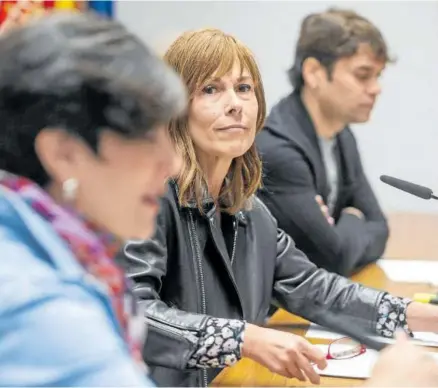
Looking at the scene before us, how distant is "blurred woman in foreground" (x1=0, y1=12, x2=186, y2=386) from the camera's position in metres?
0.47

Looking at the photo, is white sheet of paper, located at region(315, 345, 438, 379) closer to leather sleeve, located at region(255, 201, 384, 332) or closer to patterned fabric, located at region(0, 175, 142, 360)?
leather sleeve, located at region(255, 201, 384, 332)

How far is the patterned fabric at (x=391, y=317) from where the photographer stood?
3.71 feet

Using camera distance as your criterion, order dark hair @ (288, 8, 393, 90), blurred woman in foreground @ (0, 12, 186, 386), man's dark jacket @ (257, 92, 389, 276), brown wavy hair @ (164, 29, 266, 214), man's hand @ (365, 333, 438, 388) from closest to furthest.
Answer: blurred woman in foreground @ (0, 12, 186, 386) → man's hand @ (365, 333, 438, 388) → brown wavy hair @ (164, 29, 266, 214) → man's dark jacket @ (257, 92, 389, 276) → dark hair @ (288, 8, 393, 90)

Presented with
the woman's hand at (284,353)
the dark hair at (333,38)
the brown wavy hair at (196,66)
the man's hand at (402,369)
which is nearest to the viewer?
the man's hand at (402,369)

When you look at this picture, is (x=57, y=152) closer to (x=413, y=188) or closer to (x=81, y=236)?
(x=81, y=236)

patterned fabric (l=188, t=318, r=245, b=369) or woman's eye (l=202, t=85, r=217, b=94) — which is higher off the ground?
woman's eye (l=202, t=85, r=217, b=94)

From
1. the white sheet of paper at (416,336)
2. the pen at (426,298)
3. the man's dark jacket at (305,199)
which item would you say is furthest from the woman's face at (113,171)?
the man's dark jacket at (305,199)

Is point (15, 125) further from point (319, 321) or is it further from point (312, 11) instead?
point (312, 11)

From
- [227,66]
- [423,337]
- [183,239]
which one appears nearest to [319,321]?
[423,337]

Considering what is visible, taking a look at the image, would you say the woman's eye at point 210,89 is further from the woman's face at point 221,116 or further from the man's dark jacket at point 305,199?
the man's dark jacket at point 305,199

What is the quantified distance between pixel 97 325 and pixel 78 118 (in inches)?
5.5

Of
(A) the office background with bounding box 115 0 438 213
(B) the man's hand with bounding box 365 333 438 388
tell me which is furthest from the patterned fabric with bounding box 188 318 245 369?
(A) the office background with bounding box 115 0 438 213

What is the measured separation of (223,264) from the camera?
1119 mm

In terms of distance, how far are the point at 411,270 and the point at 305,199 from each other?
10.5 inches
